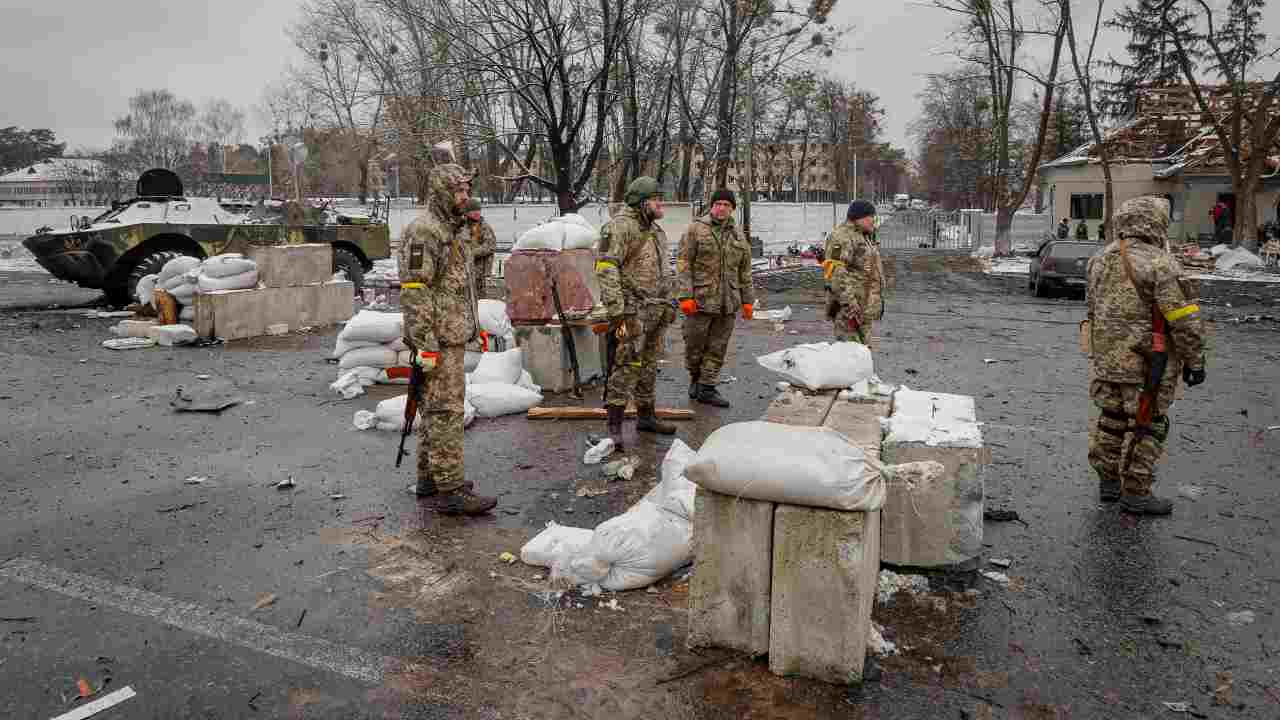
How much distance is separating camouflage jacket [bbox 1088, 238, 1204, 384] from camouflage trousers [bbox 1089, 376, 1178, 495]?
3.0 inches

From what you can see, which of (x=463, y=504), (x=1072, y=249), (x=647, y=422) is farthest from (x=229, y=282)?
(x=1072, y=249)

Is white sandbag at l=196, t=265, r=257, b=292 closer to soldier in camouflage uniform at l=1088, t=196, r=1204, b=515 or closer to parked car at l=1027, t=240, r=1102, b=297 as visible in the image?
soldier in camouflage uniform at l=1088, t=196, r=1204, b=515

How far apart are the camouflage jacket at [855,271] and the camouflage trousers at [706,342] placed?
2.86 feet

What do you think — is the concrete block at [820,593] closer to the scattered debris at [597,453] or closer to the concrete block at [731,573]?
the concrete block at [731,573]

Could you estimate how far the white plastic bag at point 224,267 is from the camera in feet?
35.8

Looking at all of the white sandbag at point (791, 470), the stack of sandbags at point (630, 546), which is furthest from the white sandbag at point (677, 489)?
the white sandbag at point (791, 470)

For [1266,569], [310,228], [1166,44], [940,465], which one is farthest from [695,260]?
[1166,44]

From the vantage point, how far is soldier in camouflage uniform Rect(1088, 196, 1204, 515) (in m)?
4.50

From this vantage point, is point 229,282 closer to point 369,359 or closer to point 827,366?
point 369,359

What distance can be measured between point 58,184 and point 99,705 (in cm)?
6887

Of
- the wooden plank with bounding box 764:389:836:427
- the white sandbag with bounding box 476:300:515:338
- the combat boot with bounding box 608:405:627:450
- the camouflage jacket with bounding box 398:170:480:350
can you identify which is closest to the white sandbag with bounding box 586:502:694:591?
the wooden plank with bounding box 764:389:836:427

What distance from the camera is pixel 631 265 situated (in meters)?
6.23

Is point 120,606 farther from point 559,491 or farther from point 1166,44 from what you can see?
point 1166,44

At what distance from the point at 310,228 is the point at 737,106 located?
14.4m
